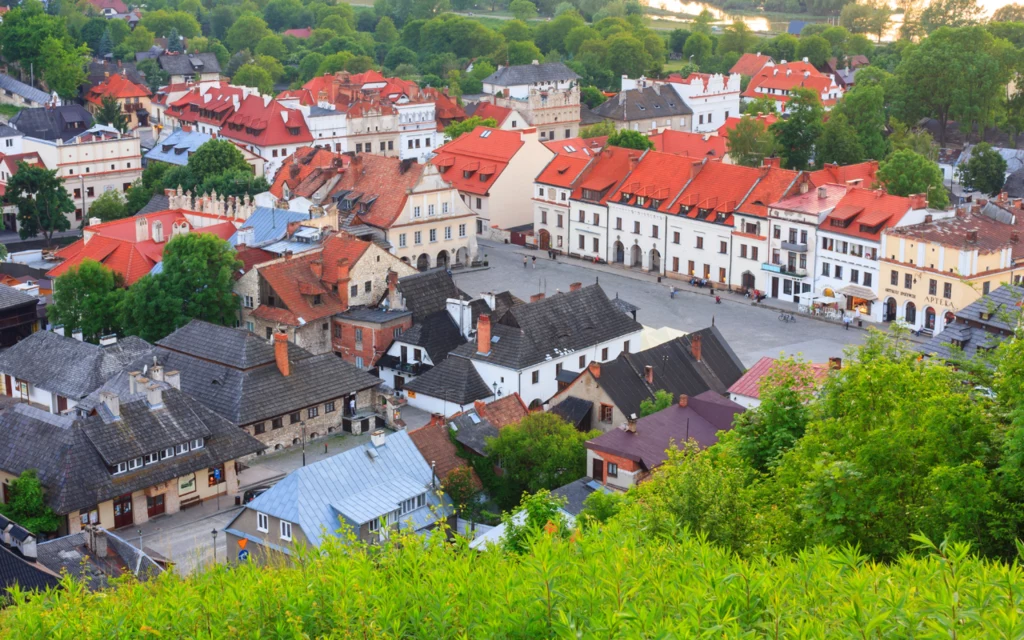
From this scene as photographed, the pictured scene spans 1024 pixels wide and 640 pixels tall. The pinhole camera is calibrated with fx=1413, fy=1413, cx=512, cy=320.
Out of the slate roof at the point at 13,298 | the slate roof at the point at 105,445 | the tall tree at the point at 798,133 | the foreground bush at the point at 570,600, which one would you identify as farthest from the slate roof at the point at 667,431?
the tall tree at the point at 798,133

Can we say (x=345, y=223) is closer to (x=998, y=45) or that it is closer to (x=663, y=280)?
(x=663, y=280)

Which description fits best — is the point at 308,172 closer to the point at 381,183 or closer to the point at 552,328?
the point at 381,183

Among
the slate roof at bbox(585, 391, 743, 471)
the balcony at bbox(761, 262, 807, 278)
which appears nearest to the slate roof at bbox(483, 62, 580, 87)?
the balcony at bbox(761, 262, 807, 278)

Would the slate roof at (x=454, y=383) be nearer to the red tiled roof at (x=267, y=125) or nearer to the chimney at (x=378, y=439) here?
the chimney at (x=378, y=439)

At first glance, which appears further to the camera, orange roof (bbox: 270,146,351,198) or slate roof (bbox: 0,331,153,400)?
orange roof (bbox: 270,146,351,198)

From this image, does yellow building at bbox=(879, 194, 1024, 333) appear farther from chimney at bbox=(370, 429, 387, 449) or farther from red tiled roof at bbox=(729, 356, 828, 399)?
chimney at bbox=(370, 429, 387, 449)

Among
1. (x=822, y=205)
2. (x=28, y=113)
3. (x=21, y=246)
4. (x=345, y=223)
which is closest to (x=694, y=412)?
(x=822, y=205)
